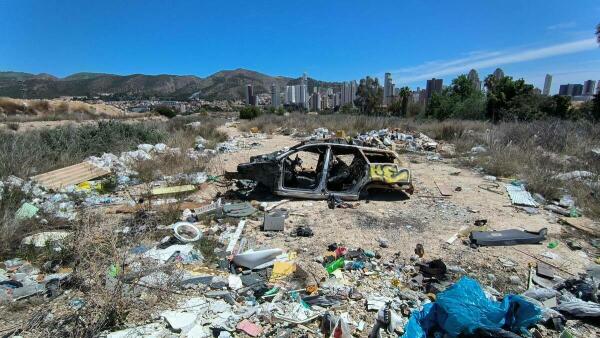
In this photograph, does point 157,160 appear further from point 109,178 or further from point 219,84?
point 219,84

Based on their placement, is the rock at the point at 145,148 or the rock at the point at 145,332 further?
the rock at the point at 145,148

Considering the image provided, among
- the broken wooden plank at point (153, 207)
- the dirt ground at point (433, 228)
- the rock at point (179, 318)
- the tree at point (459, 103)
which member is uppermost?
the tree at point (459, 103)

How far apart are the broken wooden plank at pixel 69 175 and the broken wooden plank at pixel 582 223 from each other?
10421 mm

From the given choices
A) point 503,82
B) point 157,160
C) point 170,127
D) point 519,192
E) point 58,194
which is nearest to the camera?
point 58,194

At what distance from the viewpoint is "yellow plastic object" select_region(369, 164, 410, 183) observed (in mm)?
6516

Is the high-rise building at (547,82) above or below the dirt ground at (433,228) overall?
above

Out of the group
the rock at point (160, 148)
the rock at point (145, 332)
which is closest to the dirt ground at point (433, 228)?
the rock at point (145, 332)

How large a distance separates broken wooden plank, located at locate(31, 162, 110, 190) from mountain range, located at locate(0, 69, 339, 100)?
68.1 meters

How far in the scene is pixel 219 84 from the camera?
96062 mm

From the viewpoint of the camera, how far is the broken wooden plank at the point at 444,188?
7414 millimetres

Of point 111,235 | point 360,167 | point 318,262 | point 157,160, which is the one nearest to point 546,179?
point 360,167

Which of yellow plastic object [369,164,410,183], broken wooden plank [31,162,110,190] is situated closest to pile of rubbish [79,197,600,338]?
yellow plastic object [369,164,410,183]

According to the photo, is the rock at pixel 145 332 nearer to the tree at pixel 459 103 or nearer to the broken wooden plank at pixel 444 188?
the broken wooden plank at pixel 444 188

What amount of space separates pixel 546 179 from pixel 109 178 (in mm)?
10928
